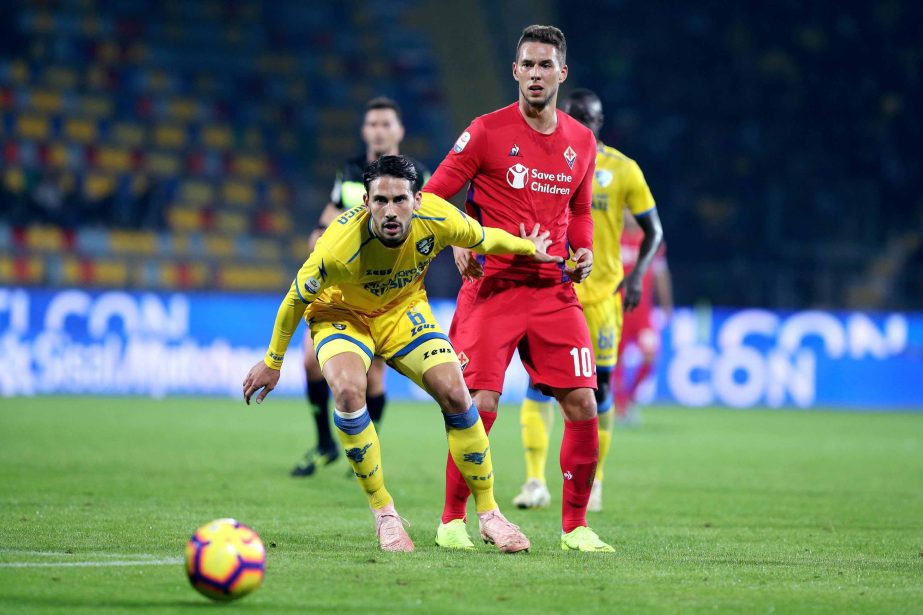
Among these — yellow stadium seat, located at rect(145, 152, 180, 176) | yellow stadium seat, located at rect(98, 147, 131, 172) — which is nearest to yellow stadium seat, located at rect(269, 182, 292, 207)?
yellow stadium seat, located at rect(145, 152, 180, 176)

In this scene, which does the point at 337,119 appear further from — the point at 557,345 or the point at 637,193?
the point at 557,345

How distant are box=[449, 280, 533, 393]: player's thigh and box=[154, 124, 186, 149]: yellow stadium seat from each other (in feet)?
52.1

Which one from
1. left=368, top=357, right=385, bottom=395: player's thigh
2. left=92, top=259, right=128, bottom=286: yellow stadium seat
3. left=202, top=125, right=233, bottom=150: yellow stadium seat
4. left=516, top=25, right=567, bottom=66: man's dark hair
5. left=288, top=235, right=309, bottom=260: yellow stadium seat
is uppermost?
left=202, top=125, right=233, bottom=150: yellow stadium seat

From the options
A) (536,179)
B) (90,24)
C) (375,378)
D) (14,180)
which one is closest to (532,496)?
(375,378)

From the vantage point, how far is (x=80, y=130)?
67.6ft

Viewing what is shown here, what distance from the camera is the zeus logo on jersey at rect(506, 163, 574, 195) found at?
620cm

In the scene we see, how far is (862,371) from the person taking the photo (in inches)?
727

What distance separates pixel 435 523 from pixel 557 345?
1.38 meters

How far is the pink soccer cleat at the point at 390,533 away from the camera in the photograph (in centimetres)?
577

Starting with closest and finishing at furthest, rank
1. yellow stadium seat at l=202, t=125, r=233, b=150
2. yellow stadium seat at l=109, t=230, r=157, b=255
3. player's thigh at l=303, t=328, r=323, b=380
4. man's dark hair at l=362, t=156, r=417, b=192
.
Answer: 1. man's dark hair at l=362, t=156, r=417, b=192
2. player's thigh at l=303, t=328, r=323, b=380
3. yellow stadium seat at l=109, t=230, r=157, b=255
4. yellow stadium seat at l=202, t=125, r=233, b=150

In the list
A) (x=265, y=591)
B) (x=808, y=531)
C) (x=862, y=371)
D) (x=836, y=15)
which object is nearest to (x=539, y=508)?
(x=808, y=531)

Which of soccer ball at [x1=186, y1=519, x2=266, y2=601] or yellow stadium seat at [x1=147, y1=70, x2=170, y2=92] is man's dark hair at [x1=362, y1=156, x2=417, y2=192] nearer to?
soccer ball at [x1=186, y1=519, x2=266, y2=601]

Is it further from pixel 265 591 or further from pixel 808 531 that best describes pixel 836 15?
pixel 265 591

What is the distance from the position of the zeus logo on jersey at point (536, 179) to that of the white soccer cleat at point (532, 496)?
224cm
